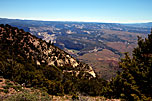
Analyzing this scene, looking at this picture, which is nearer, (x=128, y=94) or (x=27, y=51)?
(x=128, y=94)

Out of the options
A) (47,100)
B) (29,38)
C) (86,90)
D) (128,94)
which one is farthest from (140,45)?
(29,38)

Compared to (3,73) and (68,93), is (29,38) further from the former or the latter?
(68,93)

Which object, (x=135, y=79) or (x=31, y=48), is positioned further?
(x=31, y=48)

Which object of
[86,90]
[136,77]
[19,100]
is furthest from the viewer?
[86,90]

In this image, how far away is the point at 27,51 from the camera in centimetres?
3553

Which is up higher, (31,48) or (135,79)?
(135,79)

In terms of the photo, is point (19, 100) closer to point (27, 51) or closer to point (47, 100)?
point (47, 100)

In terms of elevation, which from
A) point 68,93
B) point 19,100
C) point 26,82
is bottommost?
point 68,93

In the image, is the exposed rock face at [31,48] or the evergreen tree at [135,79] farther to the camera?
the exposed rock face at [31,48]

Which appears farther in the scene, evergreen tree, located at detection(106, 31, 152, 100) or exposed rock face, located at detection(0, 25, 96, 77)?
exposed rock face, located at detection(0, 25, 96, 77)

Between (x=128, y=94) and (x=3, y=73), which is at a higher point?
(x=128, y=94)

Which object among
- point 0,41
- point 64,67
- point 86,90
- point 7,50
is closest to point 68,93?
point 86,90

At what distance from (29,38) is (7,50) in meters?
10.1

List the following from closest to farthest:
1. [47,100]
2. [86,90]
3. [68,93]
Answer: [47,100] → [68,93] → [86,90]
